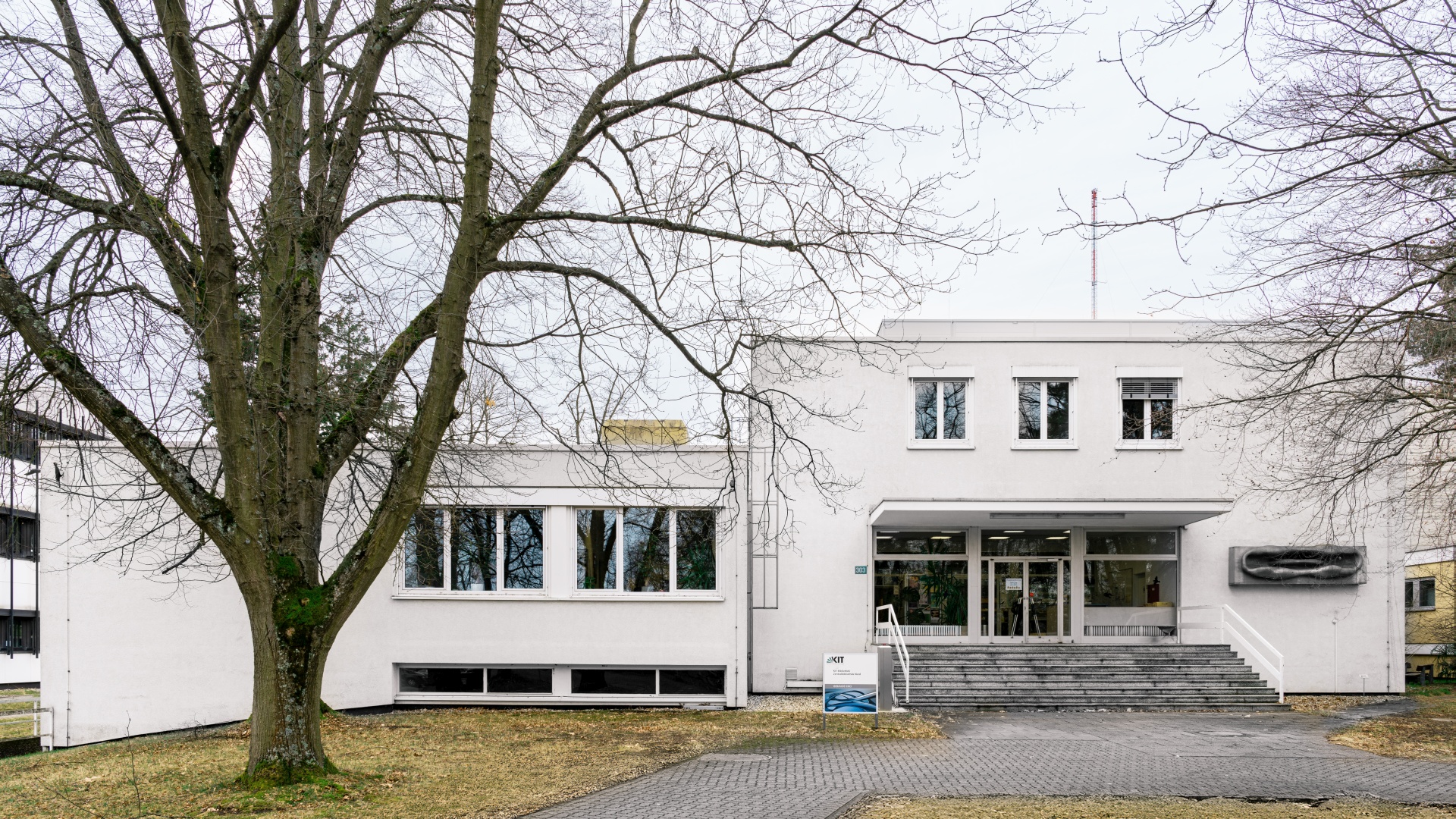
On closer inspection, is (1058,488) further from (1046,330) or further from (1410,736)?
(1410,736)

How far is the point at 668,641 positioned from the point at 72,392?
466 inches

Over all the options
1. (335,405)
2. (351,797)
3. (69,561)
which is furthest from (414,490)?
(69,561)

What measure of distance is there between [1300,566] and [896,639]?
26.0ft

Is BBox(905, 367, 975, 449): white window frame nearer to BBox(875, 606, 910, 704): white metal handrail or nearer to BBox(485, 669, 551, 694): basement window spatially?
BBox(875, 606, 910, 704): white metal handrail

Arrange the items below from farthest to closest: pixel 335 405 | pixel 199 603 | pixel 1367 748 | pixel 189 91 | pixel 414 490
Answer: pixel 199 603
pixel 1367 748
pixel 335 405
pixel 414 490
pixel 189 91

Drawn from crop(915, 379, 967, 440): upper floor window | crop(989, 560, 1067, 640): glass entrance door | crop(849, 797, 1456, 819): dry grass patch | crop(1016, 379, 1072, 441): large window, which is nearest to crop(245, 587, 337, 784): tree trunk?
crop(849, 797, 1456, 819): dry grass patch

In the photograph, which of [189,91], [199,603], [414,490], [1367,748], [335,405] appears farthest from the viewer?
[199,603]

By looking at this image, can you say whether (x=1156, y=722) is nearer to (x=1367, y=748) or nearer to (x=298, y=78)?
(x=1367, y=748)

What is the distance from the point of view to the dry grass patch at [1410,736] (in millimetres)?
14195

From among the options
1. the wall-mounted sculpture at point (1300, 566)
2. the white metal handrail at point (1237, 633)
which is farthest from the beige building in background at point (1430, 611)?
the white metal handrail at point (1237, 633)

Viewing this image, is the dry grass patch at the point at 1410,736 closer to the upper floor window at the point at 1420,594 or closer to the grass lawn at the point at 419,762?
the grass lawn at the point at 419,762

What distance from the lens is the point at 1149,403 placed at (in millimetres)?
22844

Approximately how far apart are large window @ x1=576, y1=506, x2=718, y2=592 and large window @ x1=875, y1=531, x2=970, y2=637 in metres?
4.64

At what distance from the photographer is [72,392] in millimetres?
9680
